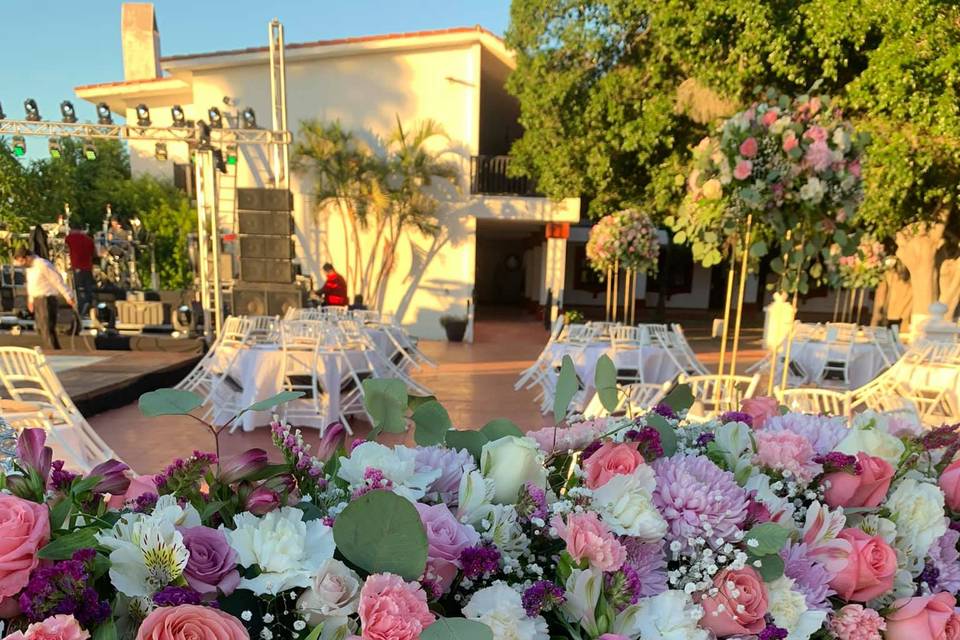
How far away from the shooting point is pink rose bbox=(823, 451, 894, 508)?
2.53 feet

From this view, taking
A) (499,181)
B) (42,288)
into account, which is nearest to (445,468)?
(42,288)

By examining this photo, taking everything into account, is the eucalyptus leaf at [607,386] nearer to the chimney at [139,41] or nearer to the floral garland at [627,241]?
the floral garland at [627,241]

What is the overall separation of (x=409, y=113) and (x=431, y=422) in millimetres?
10476

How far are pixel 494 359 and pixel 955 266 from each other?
26.7 ft

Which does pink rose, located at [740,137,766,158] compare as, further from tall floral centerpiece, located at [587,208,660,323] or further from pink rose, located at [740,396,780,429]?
tall floral centerpiece, located at [587,208,660,323]

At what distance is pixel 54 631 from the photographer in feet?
1.42

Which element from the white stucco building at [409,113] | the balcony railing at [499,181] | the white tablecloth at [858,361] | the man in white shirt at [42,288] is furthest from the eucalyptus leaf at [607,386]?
the balcony railing at [499,181]

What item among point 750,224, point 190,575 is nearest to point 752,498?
point 190,575

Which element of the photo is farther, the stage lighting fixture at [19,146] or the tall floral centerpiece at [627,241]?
the stage lighting fixture at [19,146]

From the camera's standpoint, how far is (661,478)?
2.34 ft

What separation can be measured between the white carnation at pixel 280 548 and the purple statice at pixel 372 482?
6 centimetres

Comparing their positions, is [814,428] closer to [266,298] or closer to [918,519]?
[918,519]

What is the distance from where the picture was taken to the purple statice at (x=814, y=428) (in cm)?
91

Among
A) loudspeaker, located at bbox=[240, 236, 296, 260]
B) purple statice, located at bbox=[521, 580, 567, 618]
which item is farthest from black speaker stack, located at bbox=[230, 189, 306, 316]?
purple statice, located at bbox=[521, 580, 567, 618]
